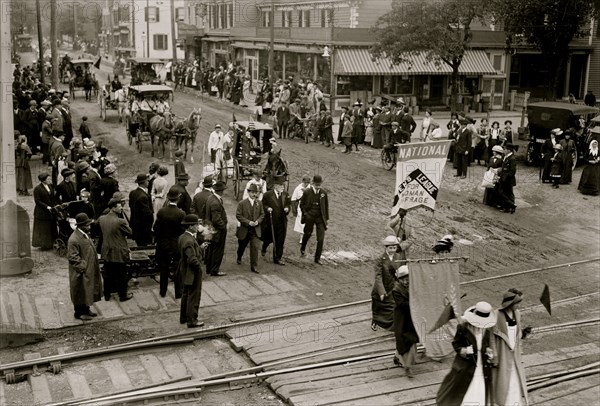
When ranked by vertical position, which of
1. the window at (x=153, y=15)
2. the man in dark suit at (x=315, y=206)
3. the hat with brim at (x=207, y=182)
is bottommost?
the man in dark suit at (x=315, y=206)

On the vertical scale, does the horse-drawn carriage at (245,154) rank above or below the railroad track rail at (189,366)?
above

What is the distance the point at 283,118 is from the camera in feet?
99.1

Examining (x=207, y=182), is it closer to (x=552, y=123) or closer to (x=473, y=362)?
(x=473, y=362)

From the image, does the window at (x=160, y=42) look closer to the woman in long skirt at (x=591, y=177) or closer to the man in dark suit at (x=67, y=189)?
the woman in long skirt at (x=591, y=177)

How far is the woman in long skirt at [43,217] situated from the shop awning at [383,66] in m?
23.4

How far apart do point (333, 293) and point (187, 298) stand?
3169mm

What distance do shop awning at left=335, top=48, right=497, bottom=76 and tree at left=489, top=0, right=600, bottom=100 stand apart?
176 inches

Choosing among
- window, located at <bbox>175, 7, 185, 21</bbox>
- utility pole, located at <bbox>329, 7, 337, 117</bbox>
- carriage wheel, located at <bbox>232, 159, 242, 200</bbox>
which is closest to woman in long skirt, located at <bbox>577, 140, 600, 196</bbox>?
carriage wheel, located at <bbox>232, 159, 242, 200</bbox>

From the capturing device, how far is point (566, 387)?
33.0 feet

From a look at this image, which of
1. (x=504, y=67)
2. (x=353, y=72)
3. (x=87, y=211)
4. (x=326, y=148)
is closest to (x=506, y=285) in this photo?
(x=87, y=211)

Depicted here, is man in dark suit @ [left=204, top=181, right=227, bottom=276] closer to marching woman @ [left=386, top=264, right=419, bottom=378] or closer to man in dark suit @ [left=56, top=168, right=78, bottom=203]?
man in dark suit @ [left=56, top=168, right=78, bottom=203]

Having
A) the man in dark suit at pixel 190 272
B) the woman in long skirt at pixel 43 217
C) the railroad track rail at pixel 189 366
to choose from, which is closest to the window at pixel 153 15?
the woman in long skirt at pixel 43 217

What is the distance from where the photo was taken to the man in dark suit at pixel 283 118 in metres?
30.2

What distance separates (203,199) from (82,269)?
11.5 ft
